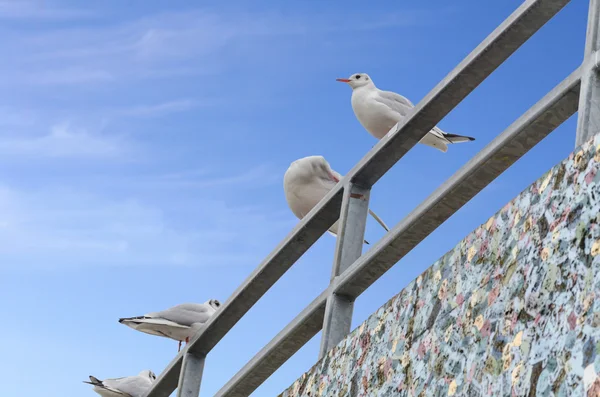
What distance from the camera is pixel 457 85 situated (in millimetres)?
3523

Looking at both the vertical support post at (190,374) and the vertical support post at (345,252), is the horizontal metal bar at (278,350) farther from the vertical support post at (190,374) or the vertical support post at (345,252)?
the vertical support post at (190,374)

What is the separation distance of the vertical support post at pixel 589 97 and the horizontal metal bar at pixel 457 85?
37 cm

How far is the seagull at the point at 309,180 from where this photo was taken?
644 cm

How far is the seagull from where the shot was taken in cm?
644

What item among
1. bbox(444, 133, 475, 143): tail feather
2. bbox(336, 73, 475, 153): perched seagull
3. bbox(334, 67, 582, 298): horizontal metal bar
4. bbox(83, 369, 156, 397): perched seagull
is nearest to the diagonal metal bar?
bbox(334, 67, 582, 298): horizontal metal bar

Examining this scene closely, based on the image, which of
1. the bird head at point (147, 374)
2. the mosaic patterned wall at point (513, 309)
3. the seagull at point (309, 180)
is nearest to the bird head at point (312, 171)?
the seagull at point (309, 180)

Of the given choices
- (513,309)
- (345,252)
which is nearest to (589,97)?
(513,309)

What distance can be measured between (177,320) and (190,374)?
272cm

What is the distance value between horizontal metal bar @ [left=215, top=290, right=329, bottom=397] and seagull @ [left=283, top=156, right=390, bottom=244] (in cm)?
214

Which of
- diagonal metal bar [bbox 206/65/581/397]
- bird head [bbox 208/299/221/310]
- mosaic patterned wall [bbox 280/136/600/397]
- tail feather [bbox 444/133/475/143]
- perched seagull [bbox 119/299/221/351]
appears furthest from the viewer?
bird head [bbox 208/299/221/310]

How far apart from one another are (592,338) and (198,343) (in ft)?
9.90

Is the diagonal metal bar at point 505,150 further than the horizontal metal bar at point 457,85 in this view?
No

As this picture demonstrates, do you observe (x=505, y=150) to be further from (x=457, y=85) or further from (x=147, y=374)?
(x=147, y=374)

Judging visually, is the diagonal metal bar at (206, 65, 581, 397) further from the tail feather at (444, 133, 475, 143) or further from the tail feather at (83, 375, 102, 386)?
the tail feather at (83, 375, 102, 386)
